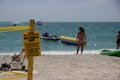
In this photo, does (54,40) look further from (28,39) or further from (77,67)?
(28,39)

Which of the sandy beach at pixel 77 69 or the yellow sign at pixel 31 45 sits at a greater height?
the yellow sign at pixel 31 45

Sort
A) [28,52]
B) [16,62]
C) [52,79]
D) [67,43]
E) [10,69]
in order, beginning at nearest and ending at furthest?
1. [28,52]
2. [52,79]
3. [10,69]
4. [16,62]
5. [67,43]

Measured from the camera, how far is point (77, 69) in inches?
354

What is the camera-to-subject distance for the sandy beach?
782 cm

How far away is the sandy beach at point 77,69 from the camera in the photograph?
7.82 meters

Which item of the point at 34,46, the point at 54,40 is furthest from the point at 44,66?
the point at 54,40

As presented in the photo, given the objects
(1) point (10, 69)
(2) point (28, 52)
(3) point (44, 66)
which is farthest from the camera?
(3) point (44, 66)

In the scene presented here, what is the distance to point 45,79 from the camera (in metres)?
7.55

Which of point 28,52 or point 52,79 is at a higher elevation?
point 28,52

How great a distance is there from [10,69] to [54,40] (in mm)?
22869

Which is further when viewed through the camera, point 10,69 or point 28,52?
point 10,69

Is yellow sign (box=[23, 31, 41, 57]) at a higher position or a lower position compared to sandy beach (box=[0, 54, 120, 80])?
higher

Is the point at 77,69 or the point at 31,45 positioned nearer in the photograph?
the point at 31,45

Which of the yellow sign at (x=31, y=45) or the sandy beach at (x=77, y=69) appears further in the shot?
the sandy beach at (x=77, y=69)
